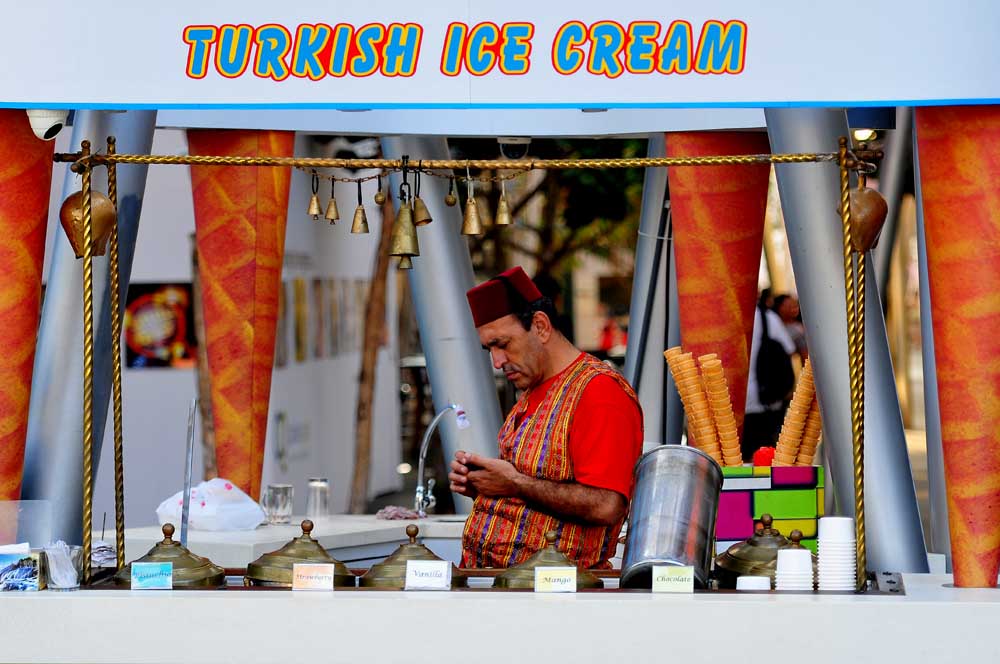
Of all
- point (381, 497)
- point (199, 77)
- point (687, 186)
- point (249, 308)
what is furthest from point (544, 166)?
point (381, 497)

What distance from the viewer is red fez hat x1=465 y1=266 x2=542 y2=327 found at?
444 centimetres

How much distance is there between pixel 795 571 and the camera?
383 cm

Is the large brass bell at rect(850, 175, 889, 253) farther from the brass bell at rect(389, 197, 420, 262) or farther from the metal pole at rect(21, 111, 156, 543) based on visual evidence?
the metal pole at rect(21, 111, 156, 543)

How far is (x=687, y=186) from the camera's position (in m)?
7.70

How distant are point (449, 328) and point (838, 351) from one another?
3.52 m

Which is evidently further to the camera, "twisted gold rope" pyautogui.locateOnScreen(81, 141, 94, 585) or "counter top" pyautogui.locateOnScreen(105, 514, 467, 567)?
"counter top" pyautogui.locateOnScreen(105, 514, 467, 567)

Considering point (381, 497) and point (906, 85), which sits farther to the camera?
point (381, 497)

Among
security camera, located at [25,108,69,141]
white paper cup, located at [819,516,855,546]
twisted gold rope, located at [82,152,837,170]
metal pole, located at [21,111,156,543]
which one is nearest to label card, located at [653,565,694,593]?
white paper cup, located at [819,516,855,546]

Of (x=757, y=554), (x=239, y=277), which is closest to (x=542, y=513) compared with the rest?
(x=757, y=554)

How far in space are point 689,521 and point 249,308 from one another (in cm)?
463

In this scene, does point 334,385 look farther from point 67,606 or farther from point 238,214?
point 67,606

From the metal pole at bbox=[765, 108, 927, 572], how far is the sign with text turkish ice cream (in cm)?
149

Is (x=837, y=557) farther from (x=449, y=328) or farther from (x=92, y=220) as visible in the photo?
(x=449, y=328)

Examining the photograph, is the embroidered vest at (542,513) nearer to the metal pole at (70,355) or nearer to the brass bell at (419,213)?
the brass bell at (419,213)
